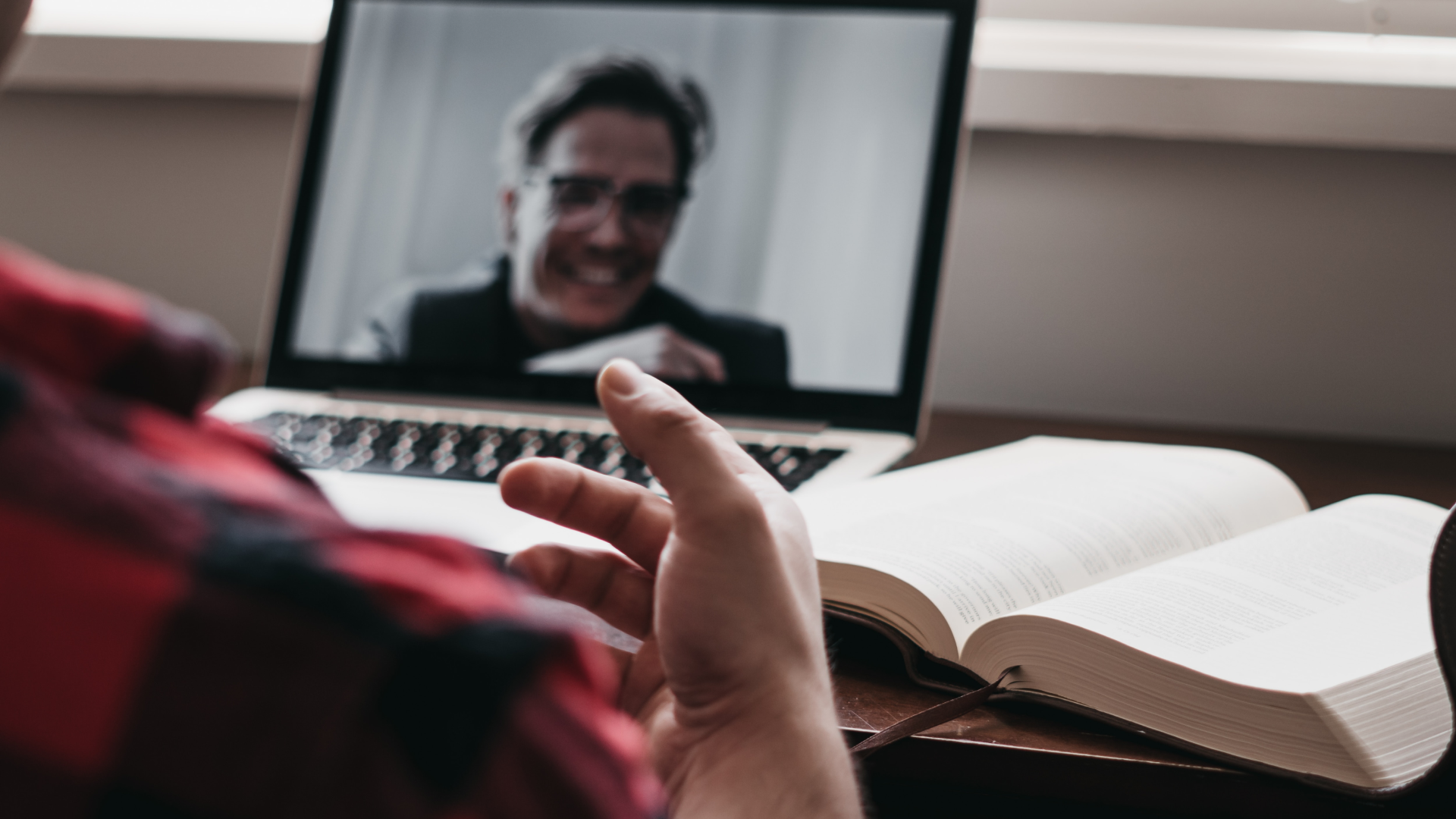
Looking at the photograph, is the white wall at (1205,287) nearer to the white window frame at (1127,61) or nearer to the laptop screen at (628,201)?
the white window frame at (1127,61)

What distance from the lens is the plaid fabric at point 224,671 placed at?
0.42 feet

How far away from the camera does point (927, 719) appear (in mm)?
379

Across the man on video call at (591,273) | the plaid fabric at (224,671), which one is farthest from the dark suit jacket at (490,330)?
the plaid fabric at (224,671)

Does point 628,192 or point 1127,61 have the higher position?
point 1127,61

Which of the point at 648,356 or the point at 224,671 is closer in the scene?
the point at 224,671

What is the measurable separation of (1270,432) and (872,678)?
0.72 metres

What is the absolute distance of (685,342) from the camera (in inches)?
31.2

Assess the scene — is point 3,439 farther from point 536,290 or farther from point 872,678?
point 536,290

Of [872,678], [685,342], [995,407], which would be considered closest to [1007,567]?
[872,678]

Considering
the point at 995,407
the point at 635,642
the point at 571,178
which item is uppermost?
the point at 571,178

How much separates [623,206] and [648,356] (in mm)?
116

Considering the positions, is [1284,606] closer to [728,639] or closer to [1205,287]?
[728,639]

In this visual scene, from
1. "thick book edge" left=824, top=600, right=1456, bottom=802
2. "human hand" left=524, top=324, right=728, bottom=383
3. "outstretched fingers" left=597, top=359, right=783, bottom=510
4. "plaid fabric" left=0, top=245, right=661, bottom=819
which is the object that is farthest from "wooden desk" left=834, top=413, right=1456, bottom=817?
"human hand" left=524, top=324, right=728, bottom=383

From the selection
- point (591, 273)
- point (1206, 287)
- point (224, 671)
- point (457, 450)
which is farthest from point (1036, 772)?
point (1206, 287)
